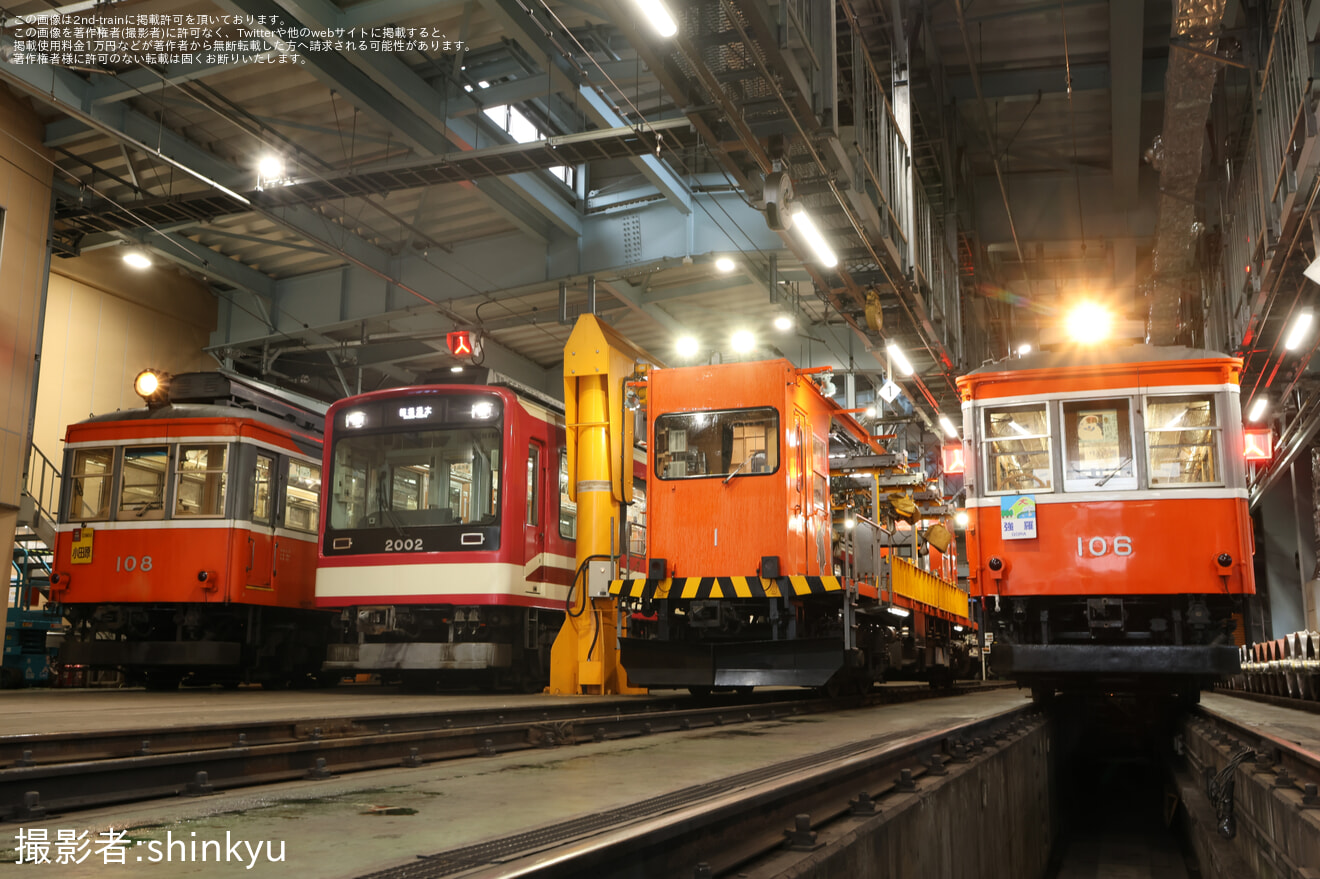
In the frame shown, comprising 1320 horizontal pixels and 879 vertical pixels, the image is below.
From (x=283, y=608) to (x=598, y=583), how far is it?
3.97 metres

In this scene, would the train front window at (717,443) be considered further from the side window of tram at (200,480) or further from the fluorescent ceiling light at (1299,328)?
Answer: the fluorescent ceiling light at (1299,328)

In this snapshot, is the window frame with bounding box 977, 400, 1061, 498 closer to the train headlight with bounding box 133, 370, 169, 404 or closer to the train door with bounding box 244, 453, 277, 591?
the train door with bounding box 244, 453, 277, 591

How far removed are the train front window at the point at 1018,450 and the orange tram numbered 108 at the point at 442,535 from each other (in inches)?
177

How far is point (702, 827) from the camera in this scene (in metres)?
2.81

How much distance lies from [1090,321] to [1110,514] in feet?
27.4

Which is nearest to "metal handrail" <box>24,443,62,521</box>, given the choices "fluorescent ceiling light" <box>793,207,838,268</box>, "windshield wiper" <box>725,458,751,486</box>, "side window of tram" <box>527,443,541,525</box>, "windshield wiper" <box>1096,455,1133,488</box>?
"side window of tram" <box>527,443,541,525</box>

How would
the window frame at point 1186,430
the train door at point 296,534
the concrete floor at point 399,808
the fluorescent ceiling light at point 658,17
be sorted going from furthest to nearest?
1. the train door at point 296,534
2. the window frame at point 1186,430
3. the fluorescent ceiling light at point 658,17
4. the concrete floor at point 399,808

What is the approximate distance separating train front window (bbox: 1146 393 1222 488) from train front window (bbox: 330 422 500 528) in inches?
233

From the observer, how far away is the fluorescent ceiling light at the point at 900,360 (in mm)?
12875

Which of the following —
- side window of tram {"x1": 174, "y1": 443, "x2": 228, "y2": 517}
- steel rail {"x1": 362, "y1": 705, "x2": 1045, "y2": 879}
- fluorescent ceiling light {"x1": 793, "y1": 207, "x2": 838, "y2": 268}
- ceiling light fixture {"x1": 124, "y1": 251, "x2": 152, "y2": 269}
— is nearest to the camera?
steel rail {"x1": 362, "y1": 705, "x2": 1045, "y2": 879}

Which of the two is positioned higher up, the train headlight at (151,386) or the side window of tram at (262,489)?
the train headlight at (151,386)

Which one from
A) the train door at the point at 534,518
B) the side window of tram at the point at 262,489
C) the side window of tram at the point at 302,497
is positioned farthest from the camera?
the side window of tram at the point at 302,497

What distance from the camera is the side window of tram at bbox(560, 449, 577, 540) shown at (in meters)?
11.4

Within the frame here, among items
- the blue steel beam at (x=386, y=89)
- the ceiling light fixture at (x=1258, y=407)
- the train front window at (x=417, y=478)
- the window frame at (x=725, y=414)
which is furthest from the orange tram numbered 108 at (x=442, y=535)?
the ceiling light fixture at (x=1258, y=407)
